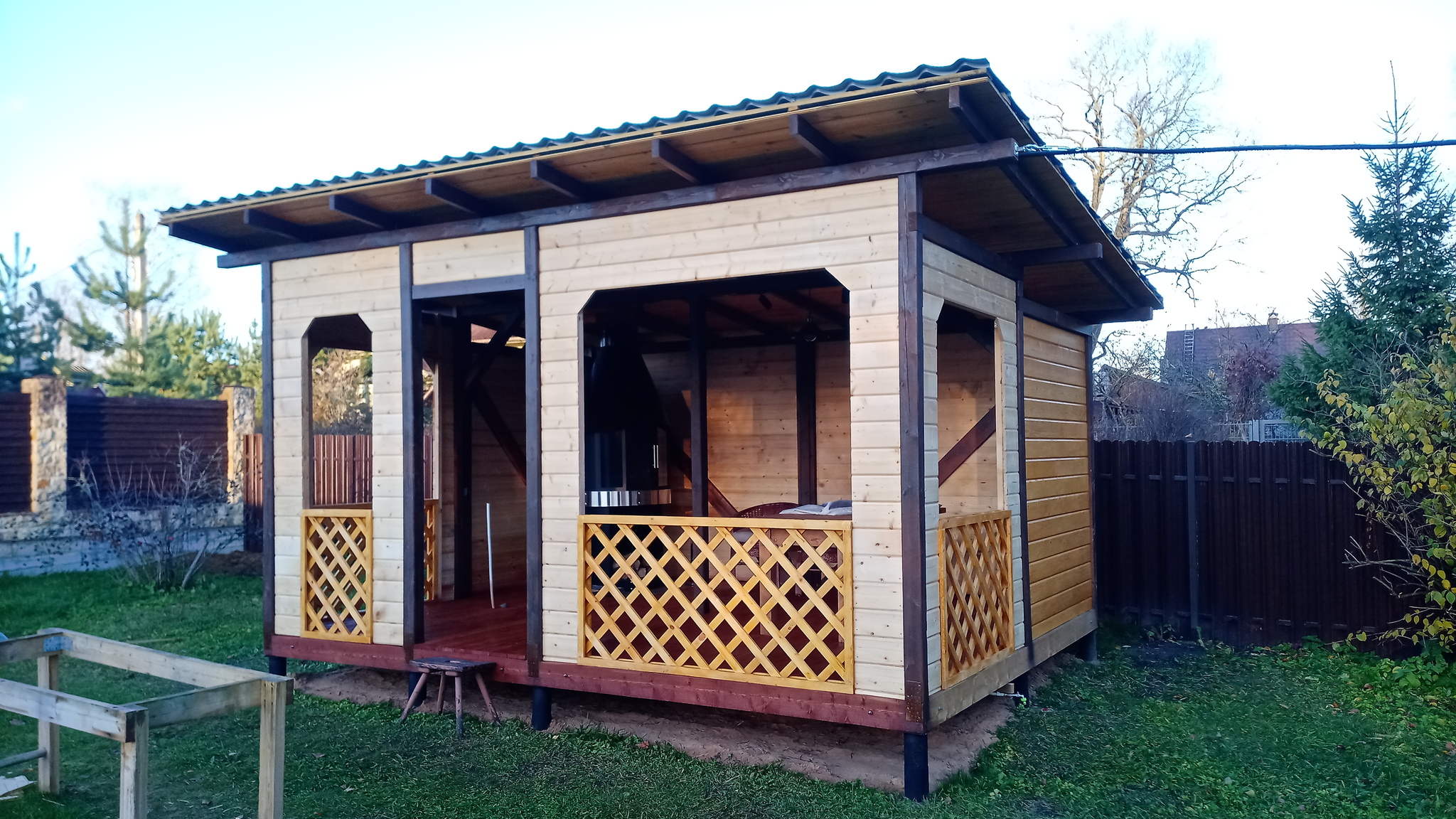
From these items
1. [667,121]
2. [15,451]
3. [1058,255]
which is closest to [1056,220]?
[1058,255]

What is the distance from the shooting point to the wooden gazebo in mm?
4477

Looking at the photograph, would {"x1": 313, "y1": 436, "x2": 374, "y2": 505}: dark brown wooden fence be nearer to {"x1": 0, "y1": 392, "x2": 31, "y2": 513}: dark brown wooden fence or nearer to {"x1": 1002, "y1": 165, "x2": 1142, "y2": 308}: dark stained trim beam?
{"x1": 0, "y1": 392, "x2": 31, "y2": 513}: dark brown wooden fence

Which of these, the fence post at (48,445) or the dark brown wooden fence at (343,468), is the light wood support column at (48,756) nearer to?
the dark brown wooden fence at (343,468)

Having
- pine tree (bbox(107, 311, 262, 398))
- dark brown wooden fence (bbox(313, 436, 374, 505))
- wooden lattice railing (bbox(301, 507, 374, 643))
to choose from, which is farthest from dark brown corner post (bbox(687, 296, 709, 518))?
pine tree (bbox(107, 311, 262, 398))

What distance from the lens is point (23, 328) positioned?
61.0 feet

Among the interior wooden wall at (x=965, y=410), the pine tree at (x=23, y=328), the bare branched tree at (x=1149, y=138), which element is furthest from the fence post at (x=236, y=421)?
the bare branched tree at (x=1149, y=138)

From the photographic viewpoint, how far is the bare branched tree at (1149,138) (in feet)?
53.8

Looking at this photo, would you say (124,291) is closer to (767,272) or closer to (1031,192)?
(767,272)

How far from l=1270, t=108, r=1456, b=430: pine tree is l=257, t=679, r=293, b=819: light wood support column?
910cm

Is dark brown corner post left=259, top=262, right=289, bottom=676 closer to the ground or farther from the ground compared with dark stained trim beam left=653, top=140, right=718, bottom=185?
closer to the ground

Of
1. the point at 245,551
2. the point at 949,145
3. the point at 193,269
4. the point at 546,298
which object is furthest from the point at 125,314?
the point at 949,145

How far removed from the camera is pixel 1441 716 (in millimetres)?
5480

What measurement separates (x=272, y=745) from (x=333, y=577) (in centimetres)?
290

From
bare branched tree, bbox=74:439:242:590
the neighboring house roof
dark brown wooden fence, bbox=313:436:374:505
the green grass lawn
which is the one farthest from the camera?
the neighboring house roof
